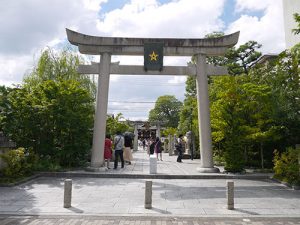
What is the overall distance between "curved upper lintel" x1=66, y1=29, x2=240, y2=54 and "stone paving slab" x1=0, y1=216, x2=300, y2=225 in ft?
34.4

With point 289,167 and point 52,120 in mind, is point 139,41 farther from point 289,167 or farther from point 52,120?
point 289,167

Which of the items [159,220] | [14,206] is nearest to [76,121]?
[14,206]

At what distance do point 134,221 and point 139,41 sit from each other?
10.9m

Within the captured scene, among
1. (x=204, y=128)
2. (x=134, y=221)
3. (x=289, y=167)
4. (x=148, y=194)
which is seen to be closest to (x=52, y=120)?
(x=204, y=128)

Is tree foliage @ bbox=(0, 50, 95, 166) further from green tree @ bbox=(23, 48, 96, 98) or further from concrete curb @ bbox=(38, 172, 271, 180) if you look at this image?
green tree @ bbox=(23, 48, 96, 98)

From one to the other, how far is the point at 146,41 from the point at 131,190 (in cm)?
824

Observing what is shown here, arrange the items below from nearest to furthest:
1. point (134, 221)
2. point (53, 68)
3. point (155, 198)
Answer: point (134, 221) < point (155, 198) < point (53, 68)

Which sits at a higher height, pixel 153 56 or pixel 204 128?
pixel 153 56

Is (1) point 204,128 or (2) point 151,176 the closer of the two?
(2) point 151,176

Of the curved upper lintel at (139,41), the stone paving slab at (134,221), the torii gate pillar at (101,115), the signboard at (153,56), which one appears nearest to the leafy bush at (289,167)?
the stone paving slab at (134,221)

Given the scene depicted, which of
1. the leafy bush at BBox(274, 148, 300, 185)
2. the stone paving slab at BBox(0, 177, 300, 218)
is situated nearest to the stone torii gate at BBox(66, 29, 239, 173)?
the leafy bush at BBox(274, 148, 300, 185)

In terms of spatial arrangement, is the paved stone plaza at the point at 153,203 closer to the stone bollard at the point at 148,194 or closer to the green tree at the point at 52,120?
the stone bollard at the point at 148,194

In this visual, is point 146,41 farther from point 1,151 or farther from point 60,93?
point 1,151

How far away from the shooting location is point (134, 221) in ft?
23.6
